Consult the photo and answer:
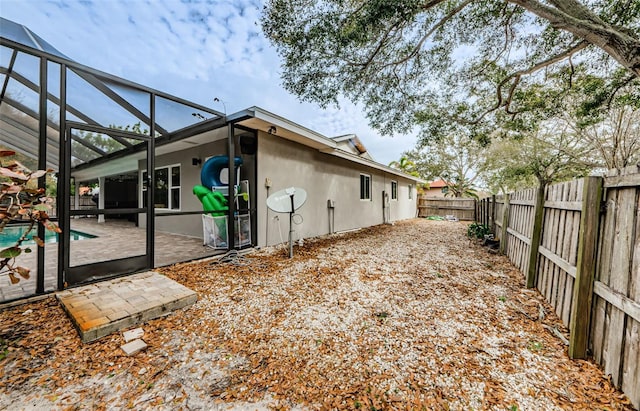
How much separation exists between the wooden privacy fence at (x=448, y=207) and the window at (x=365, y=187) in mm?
8225

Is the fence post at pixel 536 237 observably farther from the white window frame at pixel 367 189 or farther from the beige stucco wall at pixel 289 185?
the white window frame at pixel 367 189

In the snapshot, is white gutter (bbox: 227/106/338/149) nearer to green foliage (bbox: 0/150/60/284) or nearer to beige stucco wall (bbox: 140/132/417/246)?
beige stucco wall (bbox: 140/132/417/246)

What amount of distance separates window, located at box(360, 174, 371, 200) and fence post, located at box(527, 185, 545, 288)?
7121mm

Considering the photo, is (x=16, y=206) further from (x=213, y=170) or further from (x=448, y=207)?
Result: (x=448, y=207)

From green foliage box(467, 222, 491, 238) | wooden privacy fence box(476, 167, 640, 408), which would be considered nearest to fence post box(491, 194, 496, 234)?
green foliage box(467, 222, 491, 238)

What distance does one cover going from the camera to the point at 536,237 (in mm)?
3416

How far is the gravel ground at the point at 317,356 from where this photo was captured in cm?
165

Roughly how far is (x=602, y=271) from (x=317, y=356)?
239 centimetres

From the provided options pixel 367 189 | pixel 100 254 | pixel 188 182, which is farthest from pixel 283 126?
pixel 367 189

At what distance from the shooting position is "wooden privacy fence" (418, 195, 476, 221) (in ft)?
50.8

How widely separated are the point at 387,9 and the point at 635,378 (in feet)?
16.7

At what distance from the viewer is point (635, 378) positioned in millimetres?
1539

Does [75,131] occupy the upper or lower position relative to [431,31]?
lower

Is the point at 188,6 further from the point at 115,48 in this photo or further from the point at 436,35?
the point at 436,35
